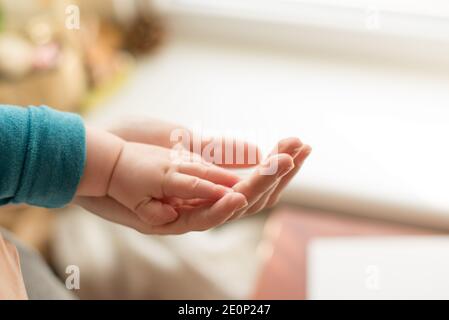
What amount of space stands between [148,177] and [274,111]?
0.40 meters

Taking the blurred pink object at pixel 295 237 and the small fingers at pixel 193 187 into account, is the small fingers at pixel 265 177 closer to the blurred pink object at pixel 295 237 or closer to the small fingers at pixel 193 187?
the small fingers at pixel 193 187

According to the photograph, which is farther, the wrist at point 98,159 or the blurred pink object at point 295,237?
the blurred pink object at point 295,237

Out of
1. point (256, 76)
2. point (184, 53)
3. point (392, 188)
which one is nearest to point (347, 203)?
point (392, 188)

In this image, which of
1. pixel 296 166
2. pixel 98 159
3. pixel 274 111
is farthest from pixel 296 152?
pixel 274 111

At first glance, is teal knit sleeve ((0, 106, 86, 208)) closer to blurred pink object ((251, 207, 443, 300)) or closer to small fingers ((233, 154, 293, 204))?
small fingers ((233, 154, 293, 204))

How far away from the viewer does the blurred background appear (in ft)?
2.02

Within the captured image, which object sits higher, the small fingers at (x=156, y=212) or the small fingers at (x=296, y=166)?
the small fingers at (x=296, y=166)

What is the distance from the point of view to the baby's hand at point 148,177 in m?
0.38

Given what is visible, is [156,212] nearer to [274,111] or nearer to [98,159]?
[98,159]

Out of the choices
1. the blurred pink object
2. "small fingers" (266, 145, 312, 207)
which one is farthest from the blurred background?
"small fingers" (266, 145, 312, 207)

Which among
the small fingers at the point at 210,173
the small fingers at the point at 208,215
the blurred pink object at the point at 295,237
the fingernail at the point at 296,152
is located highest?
the fingernail at the point at 296,152

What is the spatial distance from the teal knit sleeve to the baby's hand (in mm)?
12

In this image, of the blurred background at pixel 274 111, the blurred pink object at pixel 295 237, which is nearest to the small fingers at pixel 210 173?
the blurred background at pixel 274 111
